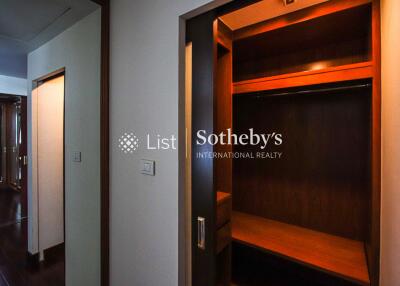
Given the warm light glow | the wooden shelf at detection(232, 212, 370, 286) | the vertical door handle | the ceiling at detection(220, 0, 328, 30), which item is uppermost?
the ceiling at detection(220, 0, 328, 30)

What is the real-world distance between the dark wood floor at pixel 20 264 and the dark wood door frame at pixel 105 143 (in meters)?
1.20

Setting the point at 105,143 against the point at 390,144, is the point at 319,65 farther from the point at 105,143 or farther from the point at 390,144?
the point at 105,143

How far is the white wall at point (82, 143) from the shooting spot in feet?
4.92

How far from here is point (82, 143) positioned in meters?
1.63

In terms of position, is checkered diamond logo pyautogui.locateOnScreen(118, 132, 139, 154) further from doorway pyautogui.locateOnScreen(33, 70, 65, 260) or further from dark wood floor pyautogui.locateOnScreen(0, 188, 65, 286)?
dark wood floor pyautogui.locateOnScreen(0, 188, 65, 286)

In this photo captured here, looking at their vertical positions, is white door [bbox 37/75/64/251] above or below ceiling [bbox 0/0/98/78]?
below

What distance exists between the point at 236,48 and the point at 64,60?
1554mm

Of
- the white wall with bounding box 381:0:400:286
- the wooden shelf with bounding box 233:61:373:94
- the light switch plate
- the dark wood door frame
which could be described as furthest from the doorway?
the white wall with bounding box 381:0:400:286

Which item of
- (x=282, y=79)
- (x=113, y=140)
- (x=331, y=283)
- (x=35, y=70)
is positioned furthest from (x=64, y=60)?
(x=331, y=283)

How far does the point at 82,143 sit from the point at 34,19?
1.13 m

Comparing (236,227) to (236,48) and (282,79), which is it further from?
(236,48)

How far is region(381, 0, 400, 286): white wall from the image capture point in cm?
72

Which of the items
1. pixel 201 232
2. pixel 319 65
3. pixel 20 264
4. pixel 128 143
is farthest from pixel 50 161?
pixel 319 65

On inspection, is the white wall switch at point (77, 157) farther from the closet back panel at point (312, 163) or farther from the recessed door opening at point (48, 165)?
the closet back panel at point (312, 163)
